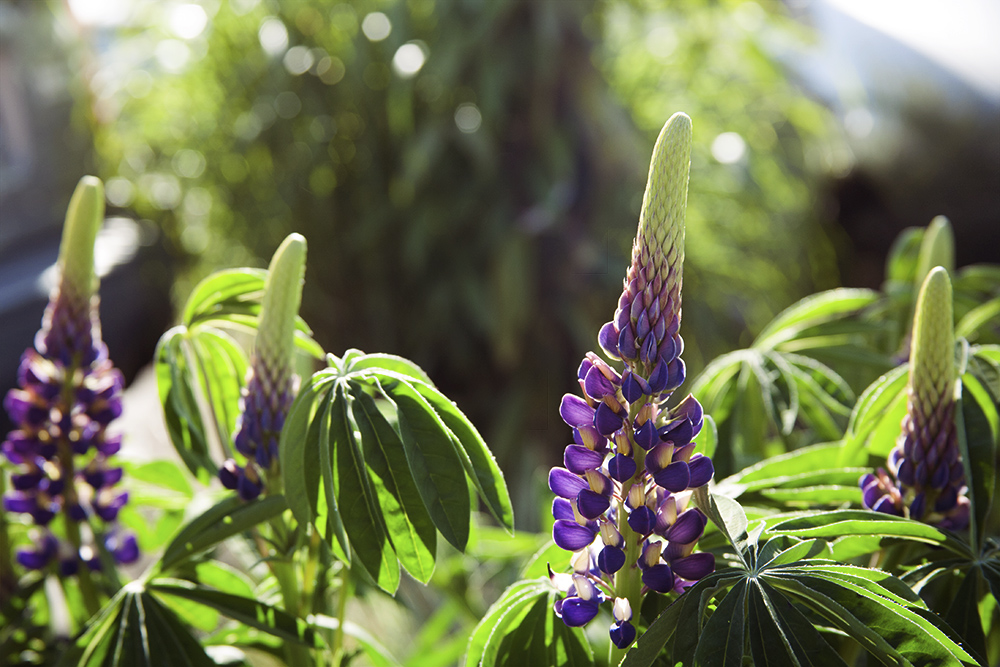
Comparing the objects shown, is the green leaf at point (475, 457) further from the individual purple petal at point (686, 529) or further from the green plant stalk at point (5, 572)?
the green plant stalk at point (5, 572)

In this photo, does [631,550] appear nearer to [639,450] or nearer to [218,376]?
[639,450]

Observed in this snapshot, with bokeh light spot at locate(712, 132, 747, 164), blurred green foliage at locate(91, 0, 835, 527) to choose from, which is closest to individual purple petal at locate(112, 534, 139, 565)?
blurred green foliage at locate(91, 0, 835, 527)

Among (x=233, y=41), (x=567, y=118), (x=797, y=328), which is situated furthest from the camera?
(x=233, y=41)

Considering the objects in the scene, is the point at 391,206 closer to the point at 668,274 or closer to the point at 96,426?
the point at 96,426

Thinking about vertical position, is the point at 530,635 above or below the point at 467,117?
below

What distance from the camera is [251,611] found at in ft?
1.17

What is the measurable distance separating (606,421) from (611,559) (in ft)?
0.16

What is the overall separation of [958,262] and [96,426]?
8.45 feet

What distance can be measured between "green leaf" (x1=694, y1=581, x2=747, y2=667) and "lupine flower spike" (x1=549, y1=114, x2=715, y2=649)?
0.02 metres

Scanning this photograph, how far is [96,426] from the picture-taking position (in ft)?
1.41

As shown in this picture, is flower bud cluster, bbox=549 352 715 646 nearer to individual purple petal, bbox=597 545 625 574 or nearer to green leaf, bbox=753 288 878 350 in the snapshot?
individual purple petal, bbox=597 545 625 574

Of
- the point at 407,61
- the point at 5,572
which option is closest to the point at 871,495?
the point at 5,572

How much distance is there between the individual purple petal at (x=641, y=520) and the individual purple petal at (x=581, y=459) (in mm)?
21

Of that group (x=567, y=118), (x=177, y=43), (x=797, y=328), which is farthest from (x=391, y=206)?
(x=797, y=328)
